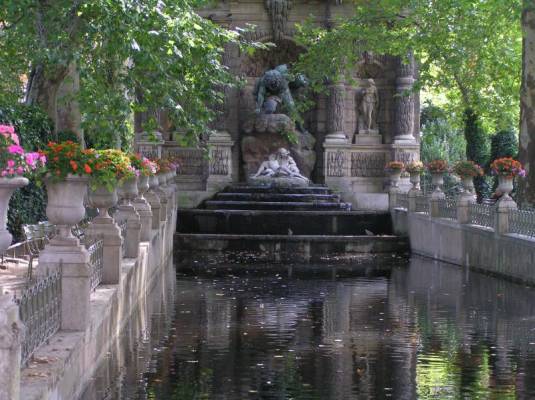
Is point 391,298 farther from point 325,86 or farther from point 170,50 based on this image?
point 325,86

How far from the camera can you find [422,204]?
92.6ft

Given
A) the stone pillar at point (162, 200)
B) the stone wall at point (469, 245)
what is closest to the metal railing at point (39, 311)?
the stone wall at point (469, 245)

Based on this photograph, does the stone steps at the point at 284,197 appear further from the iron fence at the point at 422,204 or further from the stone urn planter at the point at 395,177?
the iron fence at the point at 422,204

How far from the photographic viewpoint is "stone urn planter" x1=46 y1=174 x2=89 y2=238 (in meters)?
10.9

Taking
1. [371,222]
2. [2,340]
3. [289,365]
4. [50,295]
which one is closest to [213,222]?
[371,222]

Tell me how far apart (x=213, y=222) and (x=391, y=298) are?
1229 cm

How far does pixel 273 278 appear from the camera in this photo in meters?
21.1

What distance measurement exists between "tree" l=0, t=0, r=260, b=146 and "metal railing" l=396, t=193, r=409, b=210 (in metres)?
6.53

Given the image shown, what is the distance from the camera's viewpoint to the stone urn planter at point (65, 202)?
1091 centimetres

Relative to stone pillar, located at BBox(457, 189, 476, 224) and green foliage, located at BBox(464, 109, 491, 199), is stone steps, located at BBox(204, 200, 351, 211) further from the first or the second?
green foliage, located at BBox(464, 109, 491, 199)

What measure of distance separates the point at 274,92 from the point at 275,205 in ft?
17.1

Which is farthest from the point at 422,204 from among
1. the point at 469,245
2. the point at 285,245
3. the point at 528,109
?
the point at 469,245

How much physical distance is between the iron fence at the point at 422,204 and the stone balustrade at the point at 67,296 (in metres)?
10.1

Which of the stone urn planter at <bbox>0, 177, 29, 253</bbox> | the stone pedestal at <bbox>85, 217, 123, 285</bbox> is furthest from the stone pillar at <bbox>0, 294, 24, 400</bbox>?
the stone pedestal at <bbox>85, 217, 123, 285</bbox>
